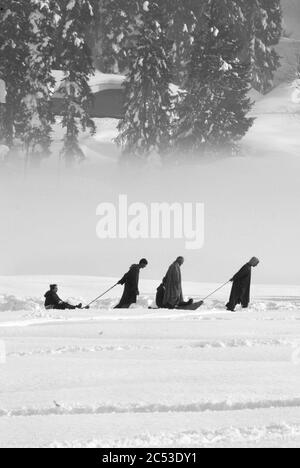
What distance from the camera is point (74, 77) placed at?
5269 centimetres

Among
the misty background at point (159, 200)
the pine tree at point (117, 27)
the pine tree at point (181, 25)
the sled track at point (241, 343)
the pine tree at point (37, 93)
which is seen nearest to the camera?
the sled track at point (241, 343)

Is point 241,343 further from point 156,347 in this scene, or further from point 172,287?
point 172,287

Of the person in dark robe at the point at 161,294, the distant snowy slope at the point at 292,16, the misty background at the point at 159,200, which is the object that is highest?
the distant snowy slope at the point at 292,16

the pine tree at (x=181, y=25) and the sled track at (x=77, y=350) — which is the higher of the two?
the pine tree at (x=181, y=25)

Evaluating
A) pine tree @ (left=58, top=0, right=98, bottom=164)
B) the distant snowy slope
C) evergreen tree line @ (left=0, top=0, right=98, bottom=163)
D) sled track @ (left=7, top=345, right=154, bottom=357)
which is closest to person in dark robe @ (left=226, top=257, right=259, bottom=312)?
sled track @ (left=7, top=345, right=154, bottom=357)

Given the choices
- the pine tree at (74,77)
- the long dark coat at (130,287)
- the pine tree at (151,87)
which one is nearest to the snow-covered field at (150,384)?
the long dark coat at (130,287)

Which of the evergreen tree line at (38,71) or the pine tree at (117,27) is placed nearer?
the evergreen tree line at (38,71)

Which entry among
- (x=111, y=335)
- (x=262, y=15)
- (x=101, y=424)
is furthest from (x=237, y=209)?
(x=101, y=424)

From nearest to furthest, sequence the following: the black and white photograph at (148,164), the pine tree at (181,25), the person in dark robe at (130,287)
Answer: the person in dark robe at (130,287), the black and white photograph at (148,164), the pine tree at (181,25)

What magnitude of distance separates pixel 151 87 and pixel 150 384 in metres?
45.7

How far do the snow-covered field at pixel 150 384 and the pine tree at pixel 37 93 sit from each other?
127 ft

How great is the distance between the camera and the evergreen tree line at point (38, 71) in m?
50.2

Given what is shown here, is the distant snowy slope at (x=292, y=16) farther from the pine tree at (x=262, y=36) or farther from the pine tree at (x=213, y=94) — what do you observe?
the pine tree at (x=213, y=94)

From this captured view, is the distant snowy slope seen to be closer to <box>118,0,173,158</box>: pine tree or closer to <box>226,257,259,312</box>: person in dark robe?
<box>118,0,173,158</box>: pine tree
